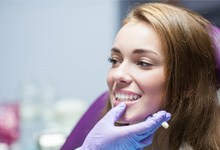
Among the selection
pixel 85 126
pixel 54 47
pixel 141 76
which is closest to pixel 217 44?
pixel 141 76

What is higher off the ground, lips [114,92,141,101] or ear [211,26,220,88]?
ear [211,26,220,88]

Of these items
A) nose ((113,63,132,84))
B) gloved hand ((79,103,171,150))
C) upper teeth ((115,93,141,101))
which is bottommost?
gloved hand ((79,103,171,150))

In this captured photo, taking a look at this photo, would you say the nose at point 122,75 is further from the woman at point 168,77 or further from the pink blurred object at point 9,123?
the pink blurred object at point 9,123

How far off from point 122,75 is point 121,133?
0.49ft

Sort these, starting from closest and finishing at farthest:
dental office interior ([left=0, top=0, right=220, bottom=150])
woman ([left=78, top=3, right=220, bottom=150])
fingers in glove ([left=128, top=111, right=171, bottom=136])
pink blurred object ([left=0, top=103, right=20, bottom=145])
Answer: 1. fingers in glove ([left=128, top=111, right=171, bottom=136])
2. woman ([left=78, top=3, right=220, bottom=150])
3. pink blurred object ([left=0, top=103, right=20, bottom=145])
4. dental office interior ([left=0, top=0, right=220, bottom=150])

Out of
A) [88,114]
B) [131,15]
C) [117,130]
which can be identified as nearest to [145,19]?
[131,15]

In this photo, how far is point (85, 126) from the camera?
4.64 feet

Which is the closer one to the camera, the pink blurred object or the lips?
the lips

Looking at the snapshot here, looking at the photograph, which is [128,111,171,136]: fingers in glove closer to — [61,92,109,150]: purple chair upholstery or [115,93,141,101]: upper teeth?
[115,93,141,101]: upper teeth

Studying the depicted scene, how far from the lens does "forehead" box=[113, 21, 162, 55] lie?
41.1 inches

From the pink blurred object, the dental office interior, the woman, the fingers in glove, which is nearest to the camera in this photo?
the fingers in glove

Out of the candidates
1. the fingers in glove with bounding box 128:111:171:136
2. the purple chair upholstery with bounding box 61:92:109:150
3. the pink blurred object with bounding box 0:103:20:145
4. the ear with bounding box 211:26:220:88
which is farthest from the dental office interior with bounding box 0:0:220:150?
the fingers in glove with bounding box 128:111:171:136

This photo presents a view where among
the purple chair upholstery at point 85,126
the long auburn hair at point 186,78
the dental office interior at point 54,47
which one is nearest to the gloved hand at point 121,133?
the long auburn hair at point 186,78

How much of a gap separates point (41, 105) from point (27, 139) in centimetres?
22
